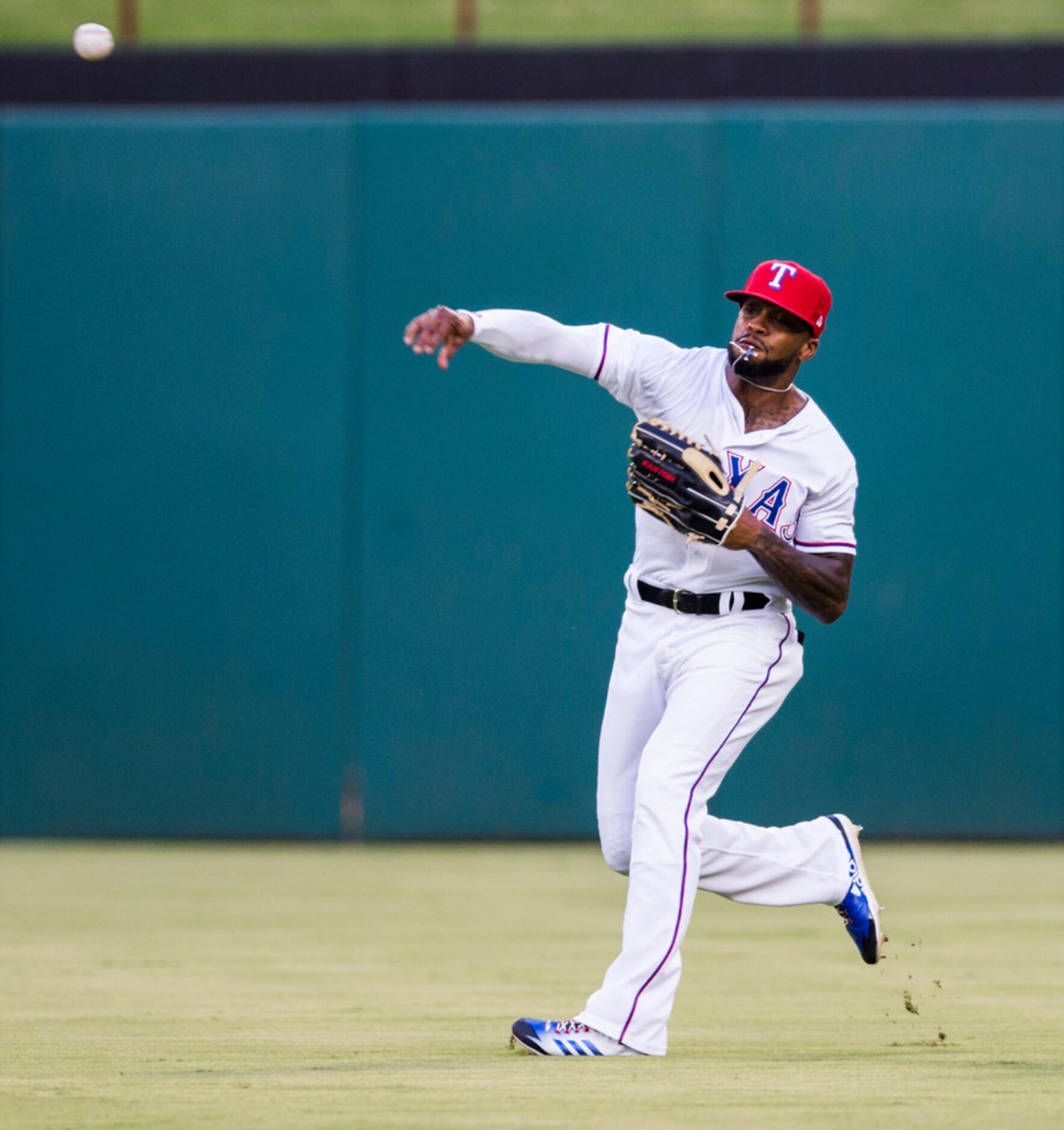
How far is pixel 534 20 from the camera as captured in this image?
446 inches

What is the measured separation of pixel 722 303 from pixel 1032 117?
1843 millimetres

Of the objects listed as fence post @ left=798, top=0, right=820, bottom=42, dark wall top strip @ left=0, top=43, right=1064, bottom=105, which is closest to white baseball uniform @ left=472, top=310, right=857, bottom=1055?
dark wall top strip @ left=0, top=43, right=1064, bottom=105

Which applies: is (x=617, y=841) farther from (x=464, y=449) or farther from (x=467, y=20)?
(x=467, y=20)

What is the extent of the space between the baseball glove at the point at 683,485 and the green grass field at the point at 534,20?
6.40m

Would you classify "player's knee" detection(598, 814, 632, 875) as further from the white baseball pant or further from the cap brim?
the cap brim

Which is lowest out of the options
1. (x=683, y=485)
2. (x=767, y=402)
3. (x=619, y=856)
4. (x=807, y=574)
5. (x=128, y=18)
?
(x=619, y=856)

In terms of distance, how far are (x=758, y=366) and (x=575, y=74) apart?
552 centimetres

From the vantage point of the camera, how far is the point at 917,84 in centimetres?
967

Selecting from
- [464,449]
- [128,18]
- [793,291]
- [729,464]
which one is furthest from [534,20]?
[729,464]

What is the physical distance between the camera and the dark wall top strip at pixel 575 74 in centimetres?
970

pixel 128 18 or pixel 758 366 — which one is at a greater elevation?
pixel 128 18

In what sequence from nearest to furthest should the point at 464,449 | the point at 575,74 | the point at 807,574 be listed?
the point at 807,574 < the point at 464,449 < the point at 575,74

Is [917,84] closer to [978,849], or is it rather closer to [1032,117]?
[1032,117]

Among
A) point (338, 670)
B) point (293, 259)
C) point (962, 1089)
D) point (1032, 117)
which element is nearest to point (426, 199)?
point (293, 259)
